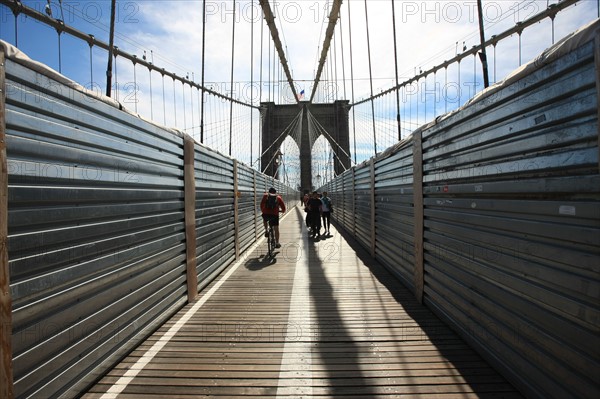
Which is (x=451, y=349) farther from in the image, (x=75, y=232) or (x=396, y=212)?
(x=75, y=232)

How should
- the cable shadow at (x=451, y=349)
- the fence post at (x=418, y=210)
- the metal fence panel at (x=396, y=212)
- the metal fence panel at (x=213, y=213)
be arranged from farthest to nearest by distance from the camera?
the metal fence panel at (x=213, y=213), the metal fence panel at (x=396, y=212), the fence post at (x=418, y=210), the cable shadow at (x=451, y=349)

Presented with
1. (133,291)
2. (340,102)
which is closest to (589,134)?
(133,291)

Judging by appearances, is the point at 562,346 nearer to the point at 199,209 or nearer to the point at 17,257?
the point at 17,257

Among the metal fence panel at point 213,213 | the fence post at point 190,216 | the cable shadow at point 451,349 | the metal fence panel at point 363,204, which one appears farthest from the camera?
the metal fence panel at point 363,204

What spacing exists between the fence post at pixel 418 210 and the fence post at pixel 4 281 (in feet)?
10.7

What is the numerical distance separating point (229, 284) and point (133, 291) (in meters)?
1.88

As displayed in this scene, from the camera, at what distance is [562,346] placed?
1.59 m

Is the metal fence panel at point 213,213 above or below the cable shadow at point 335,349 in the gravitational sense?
above

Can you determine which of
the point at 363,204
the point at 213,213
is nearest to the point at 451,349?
the point at 213,213

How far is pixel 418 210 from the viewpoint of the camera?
139 inches

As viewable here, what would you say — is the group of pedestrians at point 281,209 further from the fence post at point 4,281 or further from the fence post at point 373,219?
the fence post at point 4,281

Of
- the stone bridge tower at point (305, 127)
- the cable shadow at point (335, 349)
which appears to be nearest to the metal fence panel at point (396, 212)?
the cable shadow at point (335, 349)

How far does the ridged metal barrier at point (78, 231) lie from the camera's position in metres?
1.56

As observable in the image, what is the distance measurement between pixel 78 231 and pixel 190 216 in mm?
1761
